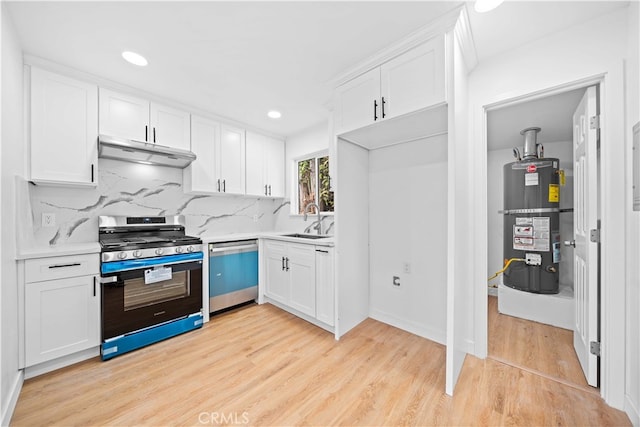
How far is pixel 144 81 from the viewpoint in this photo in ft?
7.81

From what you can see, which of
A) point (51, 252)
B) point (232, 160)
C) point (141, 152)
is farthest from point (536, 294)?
point (51, 252)

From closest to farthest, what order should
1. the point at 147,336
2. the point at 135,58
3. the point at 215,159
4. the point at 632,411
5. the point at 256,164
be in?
the point at 632,411 → the point at 135,58 → the point at 147,336 → the point at 215,159 → the point at 256,164

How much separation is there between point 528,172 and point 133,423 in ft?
13.7

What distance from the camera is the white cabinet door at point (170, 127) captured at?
266 cm

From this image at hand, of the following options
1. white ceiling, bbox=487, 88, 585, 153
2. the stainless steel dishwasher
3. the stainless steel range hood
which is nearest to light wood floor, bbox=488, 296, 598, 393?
white ceiling, bbox=487, 88, 585, 153

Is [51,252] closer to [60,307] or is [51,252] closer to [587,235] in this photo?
[60,307]

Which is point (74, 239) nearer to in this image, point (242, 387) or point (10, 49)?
point (10, 49)

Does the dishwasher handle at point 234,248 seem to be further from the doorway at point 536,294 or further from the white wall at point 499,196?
the white wall at point 499,196

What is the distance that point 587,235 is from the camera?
1.72m

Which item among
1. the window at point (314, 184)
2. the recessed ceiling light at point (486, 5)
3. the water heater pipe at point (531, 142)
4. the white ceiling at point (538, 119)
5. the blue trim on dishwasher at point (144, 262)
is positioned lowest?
the blue trim on dishwasher at point (144, 262)

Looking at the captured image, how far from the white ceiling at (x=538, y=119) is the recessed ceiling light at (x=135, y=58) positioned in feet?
9.72

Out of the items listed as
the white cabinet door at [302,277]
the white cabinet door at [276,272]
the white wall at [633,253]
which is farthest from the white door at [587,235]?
the white cabinet door at [276,272]

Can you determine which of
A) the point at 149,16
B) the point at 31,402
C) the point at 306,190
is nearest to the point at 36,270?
the point at 31,402

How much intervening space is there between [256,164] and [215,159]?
→ 61 centimetres
